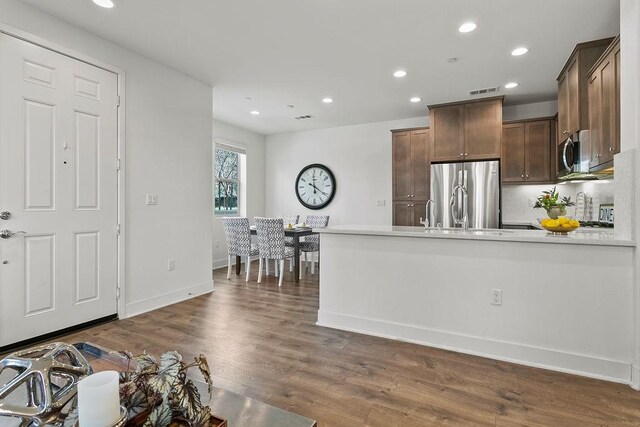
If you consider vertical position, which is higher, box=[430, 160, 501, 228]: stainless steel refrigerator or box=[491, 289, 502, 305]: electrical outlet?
box=[430, 160, 501, 228]: stainless steel refrigerator

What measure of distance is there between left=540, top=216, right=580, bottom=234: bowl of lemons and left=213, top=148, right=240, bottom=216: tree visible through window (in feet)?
17.3

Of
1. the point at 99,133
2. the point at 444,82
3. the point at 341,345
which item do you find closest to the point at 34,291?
the point at 99,133

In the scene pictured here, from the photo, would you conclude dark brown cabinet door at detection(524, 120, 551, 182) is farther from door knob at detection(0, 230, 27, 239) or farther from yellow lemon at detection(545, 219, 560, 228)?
door knob at detection(0, 230, 27, 239)

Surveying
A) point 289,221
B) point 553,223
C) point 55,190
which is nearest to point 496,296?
point 553,223

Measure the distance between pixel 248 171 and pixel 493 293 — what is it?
5.46 meters

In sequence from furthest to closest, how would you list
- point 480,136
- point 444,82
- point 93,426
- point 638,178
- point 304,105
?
point 304,105 < point 480,136 < point 444,82 < point 638,178 < point 93,426

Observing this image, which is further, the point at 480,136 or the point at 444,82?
the point at 480,136

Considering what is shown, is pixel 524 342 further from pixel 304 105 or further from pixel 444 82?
pixel 304 105

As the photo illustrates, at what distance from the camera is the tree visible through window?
20.8ft

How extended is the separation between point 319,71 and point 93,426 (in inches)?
154

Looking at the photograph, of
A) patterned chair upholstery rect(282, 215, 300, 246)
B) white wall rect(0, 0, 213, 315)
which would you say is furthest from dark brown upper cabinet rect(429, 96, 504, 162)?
white wall rect(0, 0, 213, 315)

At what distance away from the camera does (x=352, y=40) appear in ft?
10.6

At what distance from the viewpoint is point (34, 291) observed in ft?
8.95

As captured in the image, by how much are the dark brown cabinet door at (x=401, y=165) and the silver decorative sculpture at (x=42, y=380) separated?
5073 millimetres
